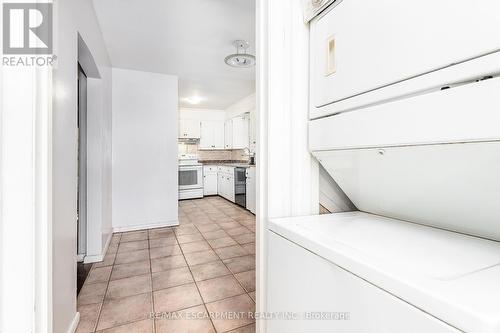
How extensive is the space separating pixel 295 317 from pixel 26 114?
1056 mm

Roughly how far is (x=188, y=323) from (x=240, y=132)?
185 inches

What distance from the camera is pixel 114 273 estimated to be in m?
2.22

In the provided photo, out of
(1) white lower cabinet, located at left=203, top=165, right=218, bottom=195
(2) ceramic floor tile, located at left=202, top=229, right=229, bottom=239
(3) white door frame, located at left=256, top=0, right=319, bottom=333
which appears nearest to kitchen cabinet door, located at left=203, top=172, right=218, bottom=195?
(1) white lower cabinet, located at left=203, top=165, right=218, bottom=195

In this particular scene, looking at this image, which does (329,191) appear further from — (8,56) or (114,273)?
(114,273)

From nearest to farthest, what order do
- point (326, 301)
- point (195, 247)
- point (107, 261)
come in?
point (326, 301), point (107, 261), point (195, 247)

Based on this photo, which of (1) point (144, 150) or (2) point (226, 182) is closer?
(1) point (144, 150)

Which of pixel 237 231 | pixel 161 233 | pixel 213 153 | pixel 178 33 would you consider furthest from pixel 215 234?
pixel 213 153

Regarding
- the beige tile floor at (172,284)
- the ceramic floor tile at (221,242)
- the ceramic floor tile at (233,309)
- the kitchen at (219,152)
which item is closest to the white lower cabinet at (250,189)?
the kitchen at (219,152)

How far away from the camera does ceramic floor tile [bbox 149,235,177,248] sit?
2939 mm

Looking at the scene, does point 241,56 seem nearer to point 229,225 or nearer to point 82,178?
point 82,178

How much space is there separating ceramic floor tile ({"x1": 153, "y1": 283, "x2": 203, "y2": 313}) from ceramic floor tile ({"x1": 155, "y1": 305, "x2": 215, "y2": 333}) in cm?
8

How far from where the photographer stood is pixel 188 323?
1533 mm

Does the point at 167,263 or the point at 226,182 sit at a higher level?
the point at 226,182

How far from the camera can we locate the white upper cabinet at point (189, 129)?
6.23m
